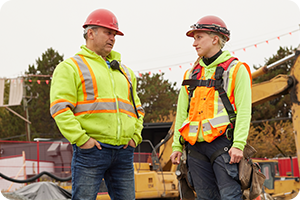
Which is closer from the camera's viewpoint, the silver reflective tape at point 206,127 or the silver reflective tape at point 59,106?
the silver reflective tape at point 59,106

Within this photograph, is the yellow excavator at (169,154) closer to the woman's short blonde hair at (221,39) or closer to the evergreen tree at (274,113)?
the woman's short blonde hair at (221,39)

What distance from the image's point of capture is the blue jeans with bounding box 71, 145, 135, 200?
3.13 m

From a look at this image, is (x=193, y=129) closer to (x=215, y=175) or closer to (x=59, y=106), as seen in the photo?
(x=215, y=175)

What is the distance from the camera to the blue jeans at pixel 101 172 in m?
3.13

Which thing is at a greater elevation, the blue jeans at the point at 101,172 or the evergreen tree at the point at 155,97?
the evergreen tree at the point at 155,97

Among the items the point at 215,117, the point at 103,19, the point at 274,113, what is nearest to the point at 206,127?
the point at 215,117

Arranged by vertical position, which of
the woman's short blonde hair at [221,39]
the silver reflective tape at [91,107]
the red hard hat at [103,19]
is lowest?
the silver reflective tape at [91,107]

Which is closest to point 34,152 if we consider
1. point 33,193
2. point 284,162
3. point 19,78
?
point 33,193

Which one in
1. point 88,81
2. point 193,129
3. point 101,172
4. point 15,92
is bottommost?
point 101,172

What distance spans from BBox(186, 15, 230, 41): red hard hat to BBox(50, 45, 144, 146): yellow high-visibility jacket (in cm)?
92

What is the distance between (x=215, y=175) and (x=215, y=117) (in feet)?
1.62

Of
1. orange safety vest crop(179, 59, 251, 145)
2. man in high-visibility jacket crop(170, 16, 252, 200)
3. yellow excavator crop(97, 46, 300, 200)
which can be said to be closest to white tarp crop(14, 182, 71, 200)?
yellow excavator crop(97, 46, 300, 200)

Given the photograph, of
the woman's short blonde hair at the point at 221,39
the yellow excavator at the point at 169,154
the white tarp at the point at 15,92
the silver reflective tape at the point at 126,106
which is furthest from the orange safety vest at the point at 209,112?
the white tarp at the point at 15,92

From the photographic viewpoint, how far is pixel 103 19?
11.4ft
